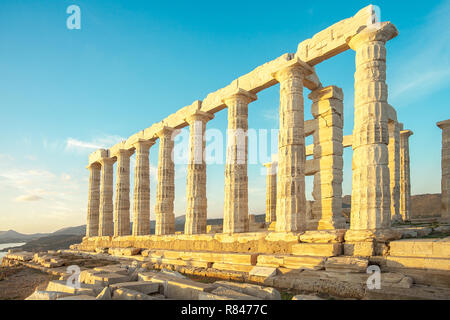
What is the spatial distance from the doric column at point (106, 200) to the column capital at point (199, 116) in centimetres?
1223

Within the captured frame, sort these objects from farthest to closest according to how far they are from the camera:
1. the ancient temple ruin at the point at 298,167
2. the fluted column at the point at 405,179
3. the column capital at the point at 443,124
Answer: the fluted column at the point at 405,179, the column capital at the point at 443,124, the ancient temple ruin at the point at 298,167

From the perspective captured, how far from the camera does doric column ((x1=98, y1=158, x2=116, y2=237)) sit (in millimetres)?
27938

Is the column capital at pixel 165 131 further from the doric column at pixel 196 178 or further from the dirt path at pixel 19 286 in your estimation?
the dirt path at pixel 19 286

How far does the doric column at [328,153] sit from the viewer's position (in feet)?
50.6

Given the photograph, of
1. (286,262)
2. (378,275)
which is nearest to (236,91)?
(286,262)

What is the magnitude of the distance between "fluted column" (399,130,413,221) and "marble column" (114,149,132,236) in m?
21.1

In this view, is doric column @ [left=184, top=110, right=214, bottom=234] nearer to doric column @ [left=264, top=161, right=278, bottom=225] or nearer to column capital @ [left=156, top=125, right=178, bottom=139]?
column capital @ [left=156, top=125, right=178, bottom=139]

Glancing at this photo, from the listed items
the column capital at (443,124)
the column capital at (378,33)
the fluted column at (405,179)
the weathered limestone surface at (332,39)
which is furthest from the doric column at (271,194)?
the column capital at (378,33)

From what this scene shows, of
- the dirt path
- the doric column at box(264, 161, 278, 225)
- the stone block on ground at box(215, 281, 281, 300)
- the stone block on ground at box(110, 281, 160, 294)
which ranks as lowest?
the dirt path

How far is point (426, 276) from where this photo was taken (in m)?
8.10

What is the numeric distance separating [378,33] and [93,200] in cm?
2755

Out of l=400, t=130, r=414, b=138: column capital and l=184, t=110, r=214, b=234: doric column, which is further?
l=400, t=130, r=414, b=138: column capital

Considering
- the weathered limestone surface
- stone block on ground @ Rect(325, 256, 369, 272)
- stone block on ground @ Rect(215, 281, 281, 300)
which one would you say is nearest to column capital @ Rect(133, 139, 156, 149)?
the weathered limestone surface
